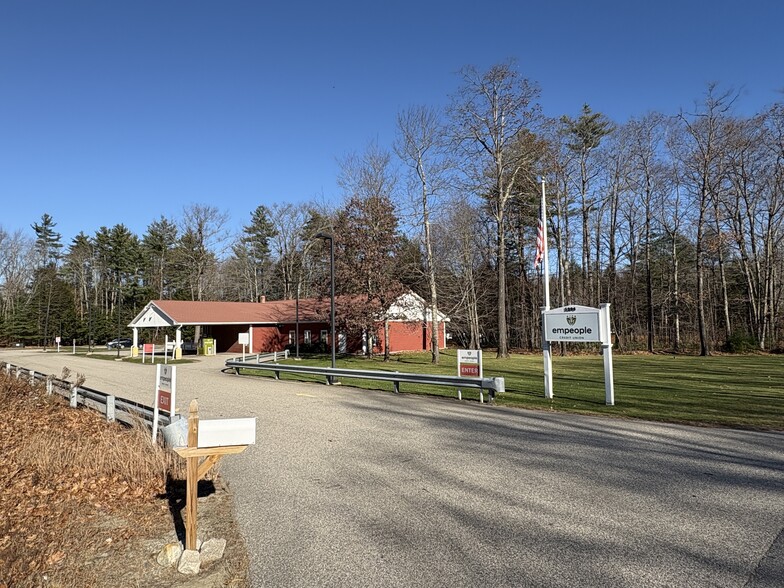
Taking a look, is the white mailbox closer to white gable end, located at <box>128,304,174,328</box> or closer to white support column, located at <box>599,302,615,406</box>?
white support column, located at <box>599,302,615,406</box>

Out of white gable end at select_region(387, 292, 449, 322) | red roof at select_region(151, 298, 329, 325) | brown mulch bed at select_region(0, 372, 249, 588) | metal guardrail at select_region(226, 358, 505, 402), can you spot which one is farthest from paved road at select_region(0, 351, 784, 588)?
red roof at select_region(151, 298, 329, 325)

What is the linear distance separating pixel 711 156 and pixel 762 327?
1260cm

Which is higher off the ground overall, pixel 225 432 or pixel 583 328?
pixel 583 328

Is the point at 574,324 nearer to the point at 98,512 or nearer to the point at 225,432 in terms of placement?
the point at 225,432

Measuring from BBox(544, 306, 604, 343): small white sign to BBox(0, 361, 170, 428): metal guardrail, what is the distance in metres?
9.38

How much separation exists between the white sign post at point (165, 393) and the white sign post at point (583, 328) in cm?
910

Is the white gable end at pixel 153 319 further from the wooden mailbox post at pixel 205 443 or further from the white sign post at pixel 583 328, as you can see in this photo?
the wooden mailbox post at pixel 205 443

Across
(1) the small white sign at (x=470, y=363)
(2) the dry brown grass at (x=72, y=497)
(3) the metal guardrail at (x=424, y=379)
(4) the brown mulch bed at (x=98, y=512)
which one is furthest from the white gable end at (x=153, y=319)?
(4) the brown mulch bed at (x=98, y=512)

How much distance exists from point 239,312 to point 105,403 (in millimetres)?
34219

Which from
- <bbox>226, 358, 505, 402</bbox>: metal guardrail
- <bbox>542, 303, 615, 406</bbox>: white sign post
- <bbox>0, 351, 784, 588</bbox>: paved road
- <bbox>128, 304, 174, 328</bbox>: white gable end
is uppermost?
<bbox>128, 304, 174, 328</bbox>: white gable end

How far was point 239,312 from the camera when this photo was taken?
4331 centimetres

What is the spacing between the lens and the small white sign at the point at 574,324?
1231 cm

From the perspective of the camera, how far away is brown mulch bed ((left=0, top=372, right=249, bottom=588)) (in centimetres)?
379

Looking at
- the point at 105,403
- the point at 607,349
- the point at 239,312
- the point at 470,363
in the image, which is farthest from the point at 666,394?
the point at 239,312
